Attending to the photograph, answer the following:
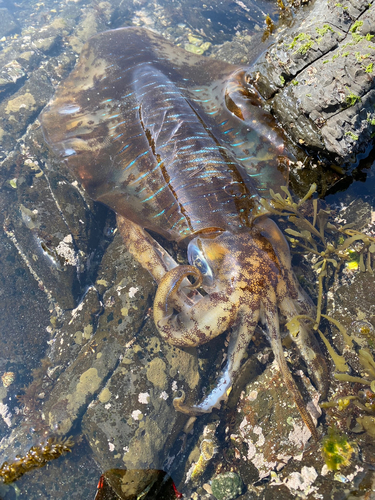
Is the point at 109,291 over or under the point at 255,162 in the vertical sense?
under

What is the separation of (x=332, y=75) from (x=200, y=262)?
8.36 ft

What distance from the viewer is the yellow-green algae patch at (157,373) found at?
3953mm

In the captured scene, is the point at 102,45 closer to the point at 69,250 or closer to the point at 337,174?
the point at 69,250

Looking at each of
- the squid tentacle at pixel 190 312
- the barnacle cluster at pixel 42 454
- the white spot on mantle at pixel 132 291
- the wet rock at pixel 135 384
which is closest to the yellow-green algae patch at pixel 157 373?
the wet rock at pixel 135 384

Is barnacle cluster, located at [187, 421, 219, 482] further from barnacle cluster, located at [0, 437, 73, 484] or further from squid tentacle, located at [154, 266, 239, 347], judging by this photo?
barnacle cluster, located at [0, 437, 73, 484]

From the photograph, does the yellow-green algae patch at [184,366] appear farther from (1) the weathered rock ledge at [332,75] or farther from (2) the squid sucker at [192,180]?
(1) the weathered rock ledge at [332,75]

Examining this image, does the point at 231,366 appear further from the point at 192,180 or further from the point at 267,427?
the point at 192,180

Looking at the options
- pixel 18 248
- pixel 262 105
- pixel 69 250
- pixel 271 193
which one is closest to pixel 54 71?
pixel 18 248

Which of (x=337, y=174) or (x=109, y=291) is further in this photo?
(x=109, y=291)

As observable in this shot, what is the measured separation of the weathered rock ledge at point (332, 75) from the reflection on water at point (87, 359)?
2.66 ft

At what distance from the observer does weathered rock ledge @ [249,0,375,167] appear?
3.09 metres

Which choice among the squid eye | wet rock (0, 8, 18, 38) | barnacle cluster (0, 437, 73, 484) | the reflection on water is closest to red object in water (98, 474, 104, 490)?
the reflection on water

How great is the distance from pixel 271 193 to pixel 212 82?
2562mm

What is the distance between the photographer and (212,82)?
5.08 metres
